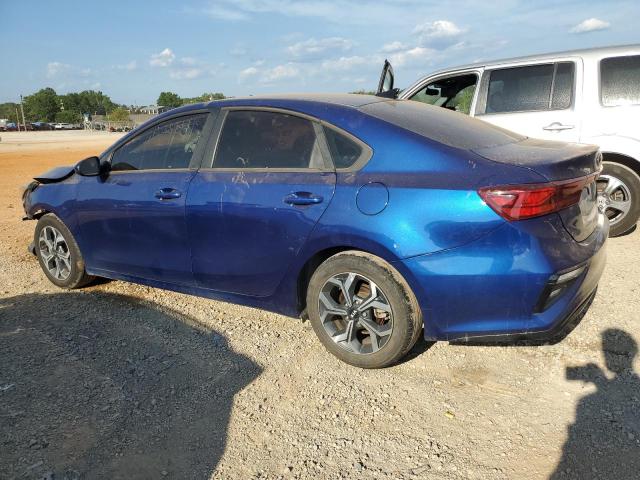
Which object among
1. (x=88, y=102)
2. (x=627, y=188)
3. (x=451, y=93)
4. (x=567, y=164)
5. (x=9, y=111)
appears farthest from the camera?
(x=88, y=102)

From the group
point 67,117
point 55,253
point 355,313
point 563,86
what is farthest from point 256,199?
point 67,117

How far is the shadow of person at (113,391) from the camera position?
2553mm

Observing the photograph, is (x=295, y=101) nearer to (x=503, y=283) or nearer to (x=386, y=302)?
(x=386, y=302)

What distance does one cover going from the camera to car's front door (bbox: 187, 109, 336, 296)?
3.31 meters

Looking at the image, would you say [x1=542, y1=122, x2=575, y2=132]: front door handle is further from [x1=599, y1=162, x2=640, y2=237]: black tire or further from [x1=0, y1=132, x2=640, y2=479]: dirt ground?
[x1=0, y1=132, x2=640, y2=479]: dirt ground

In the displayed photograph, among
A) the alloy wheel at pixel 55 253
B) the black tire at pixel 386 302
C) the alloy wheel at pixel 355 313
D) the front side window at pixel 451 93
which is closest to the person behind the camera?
the black tire at pixel 386 302

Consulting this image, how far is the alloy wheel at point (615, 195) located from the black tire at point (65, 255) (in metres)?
5.26

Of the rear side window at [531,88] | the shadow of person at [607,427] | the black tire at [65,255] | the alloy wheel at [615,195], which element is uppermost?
the rear side window at [531,88]

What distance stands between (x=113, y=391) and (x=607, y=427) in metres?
2.70

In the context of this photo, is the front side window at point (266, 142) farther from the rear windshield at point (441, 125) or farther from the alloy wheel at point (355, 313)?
the alloy wheel at point (355, 313)

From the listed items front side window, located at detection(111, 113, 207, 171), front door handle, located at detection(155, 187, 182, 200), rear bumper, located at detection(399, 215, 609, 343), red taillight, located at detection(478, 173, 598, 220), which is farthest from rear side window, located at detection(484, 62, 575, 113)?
front door handle, located at detection(155, 187, 182, 200)

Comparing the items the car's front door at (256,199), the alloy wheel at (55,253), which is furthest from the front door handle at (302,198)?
the alloy wheel at (55,253)

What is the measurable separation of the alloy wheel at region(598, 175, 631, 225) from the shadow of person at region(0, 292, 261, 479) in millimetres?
4431

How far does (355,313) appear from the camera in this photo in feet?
10.7
